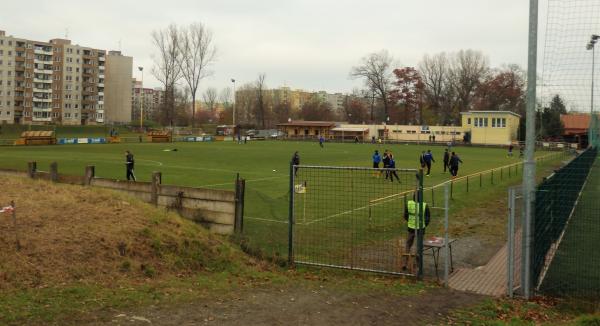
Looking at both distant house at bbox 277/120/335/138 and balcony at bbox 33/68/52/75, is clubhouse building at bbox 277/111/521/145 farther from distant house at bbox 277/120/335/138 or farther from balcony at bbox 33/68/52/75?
balcony at bbox 33/68/52/75

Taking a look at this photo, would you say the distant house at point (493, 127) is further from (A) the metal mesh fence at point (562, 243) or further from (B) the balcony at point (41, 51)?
(B) the balcony at point (41, 51)

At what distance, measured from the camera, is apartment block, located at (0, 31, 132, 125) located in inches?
4235

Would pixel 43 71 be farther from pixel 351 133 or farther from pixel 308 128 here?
pixel 351 133

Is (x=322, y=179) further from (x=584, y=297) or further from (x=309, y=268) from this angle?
(x=584, y=297)

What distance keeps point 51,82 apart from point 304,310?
11930 cm

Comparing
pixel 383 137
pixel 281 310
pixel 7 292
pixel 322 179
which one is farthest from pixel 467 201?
pixel 383 137

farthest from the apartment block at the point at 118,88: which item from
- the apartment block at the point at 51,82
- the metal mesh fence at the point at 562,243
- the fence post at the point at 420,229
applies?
the fence post at the point at 420,229

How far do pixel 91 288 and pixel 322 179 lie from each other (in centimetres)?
1975

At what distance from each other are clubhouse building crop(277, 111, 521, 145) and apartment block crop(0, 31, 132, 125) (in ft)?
140

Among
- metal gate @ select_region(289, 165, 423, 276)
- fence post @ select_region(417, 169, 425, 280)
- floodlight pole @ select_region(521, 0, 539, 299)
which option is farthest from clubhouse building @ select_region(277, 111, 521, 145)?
fence post @ select_region(417, 169, 425, 280)

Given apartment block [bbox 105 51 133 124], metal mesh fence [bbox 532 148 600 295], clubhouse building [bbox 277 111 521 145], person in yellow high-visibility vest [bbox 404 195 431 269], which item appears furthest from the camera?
apartment block [bbox 105 51 133 124]

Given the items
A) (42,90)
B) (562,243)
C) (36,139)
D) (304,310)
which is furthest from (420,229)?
(42,90)

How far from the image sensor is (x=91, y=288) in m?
8.07

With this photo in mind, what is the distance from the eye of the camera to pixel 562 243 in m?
13.2
